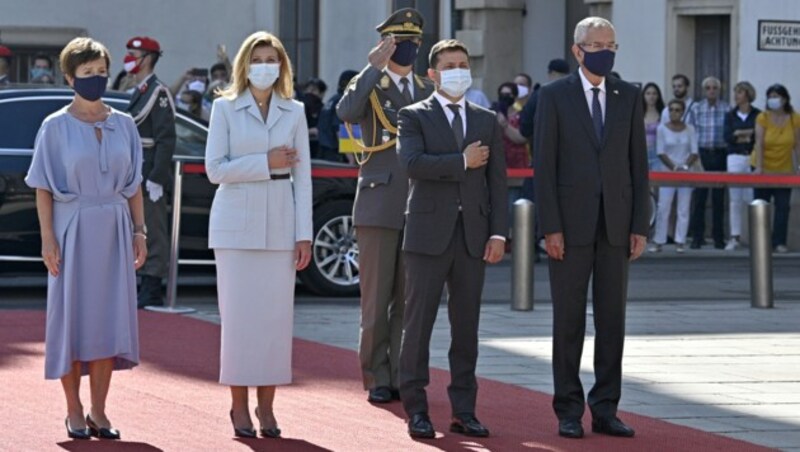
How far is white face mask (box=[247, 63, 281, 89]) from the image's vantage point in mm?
9727

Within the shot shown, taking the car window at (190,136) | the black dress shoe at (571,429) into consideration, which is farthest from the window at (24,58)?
the black dress shoe at (571,429)

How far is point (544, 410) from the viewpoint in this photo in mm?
10688

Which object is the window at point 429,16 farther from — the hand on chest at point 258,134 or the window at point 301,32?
the hand on chest at point 258,134

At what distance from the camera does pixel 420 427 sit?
9641 mm

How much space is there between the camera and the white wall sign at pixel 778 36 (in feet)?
71.2

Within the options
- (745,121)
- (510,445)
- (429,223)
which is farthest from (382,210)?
(745,121)

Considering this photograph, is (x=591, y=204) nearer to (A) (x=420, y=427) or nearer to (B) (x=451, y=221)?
(B) (x=451, y=221)

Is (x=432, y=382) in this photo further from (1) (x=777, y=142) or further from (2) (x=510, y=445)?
(1) (x=777, y=142)

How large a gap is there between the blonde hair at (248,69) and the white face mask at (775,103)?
14071 millimetres

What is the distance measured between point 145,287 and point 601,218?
21.8 ft

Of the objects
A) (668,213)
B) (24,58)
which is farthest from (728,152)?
(24,58)

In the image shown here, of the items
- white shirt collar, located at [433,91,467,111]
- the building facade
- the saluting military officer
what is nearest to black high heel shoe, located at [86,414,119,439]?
A: white shirt collar, located at [433,91,467,111]

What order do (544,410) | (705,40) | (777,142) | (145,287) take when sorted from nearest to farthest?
1. (544,410)
2. (145,287)
3. (777,142)
4. (705,40)

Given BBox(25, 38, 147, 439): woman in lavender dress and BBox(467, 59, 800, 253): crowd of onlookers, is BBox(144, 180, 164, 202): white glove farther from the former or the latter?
BBox(467, 59, 800, 253): crowd of onlookers
